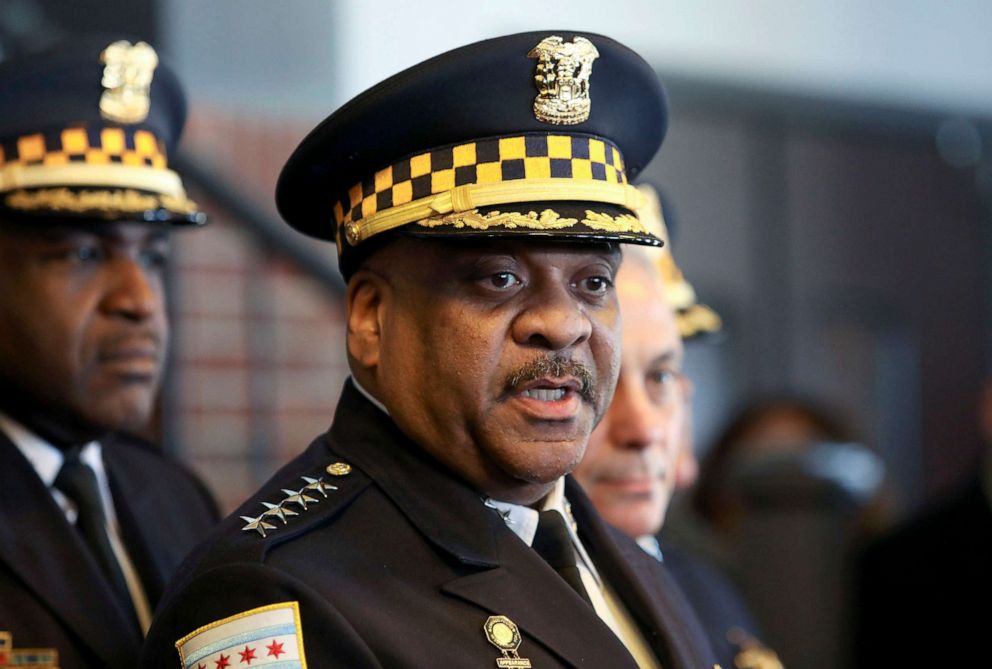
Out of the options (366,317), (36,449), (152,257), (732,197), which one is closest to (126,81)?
(152,257)

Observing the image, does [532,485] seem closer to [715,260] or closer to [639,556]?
[639,556]

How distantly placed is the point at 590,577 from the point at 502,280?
1.37ft

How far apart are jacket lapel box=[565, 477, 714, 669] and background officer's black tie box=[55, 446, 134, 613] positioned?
0.72m

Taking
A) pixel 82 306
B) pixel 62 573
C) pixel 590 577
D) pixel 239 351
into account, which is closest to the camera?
pixel 590 577

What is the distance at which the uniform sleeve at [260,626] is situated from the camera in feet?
5.02

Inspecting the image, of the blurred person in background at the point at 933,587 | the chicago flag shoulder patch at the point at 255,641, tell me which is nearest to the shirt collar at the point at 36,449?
the chicago flag shoulder patch at the point at 255,641

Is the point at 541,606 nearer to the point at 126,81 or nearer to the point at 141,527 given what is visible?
the point at 141,527

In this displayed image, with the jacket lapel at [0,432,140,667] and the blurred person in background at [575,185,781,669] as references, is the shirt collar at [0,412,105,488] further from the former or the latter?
the blurred person in background at [575,185,781,669]

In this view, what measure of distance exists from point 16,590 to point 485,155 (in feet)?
3.03

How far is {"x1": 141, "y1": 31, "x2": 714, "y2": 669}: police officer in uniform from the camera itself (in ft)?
5.35

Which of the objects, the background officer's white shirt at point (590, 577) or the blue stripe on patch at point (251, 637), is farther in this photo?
the background officer's white shirt at point (590, 577)

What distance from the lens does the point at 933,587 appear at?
4172 millimetres

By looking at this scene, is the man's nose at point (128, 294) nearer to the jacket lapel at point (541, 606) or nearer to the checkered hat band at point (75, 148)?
the checkered hat band at point (75, 148)

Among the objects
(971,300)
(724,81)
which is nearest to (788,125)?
(724,81)
